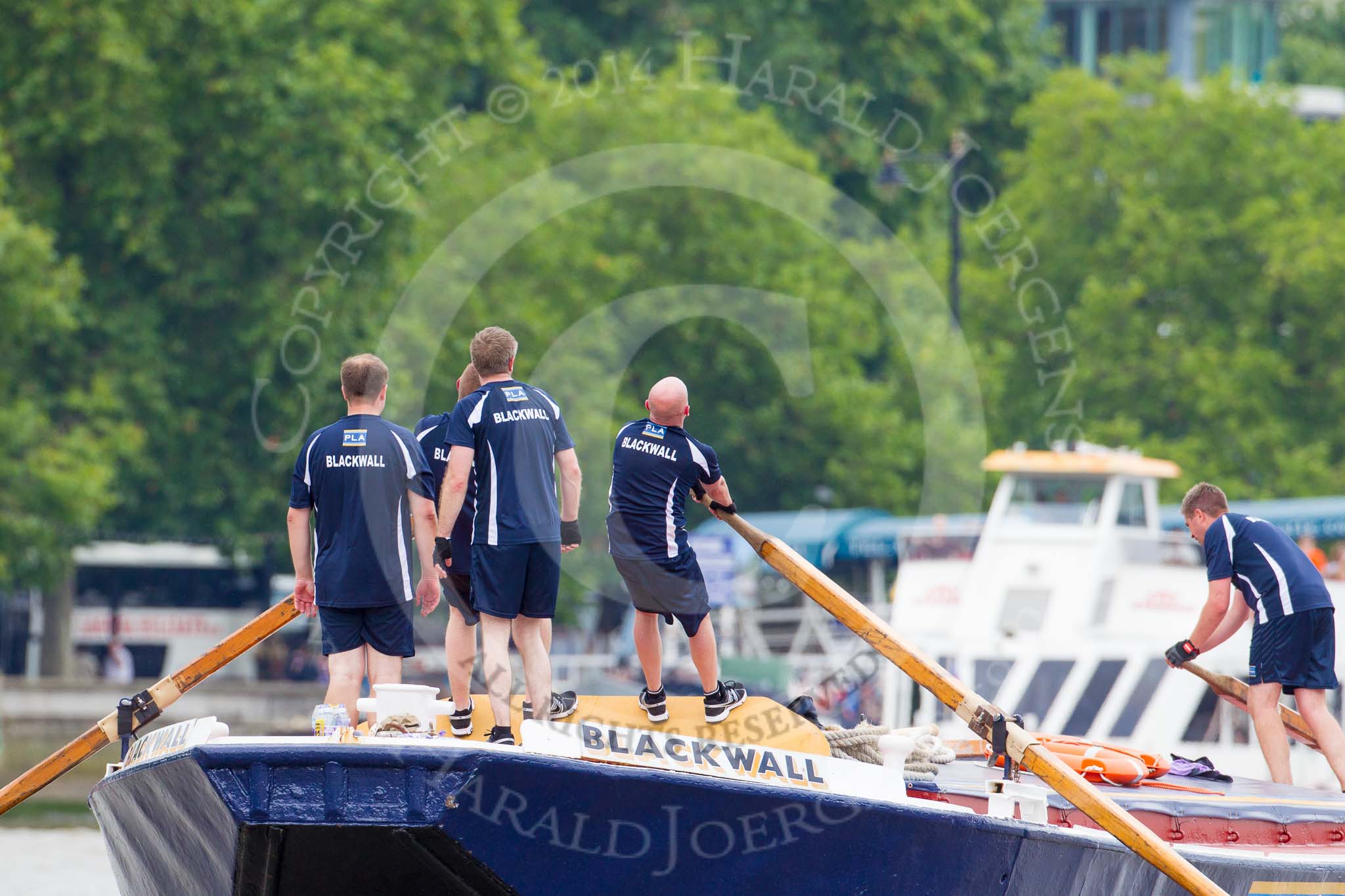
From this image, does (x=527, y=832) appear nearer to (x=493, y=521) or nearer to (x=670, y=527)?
(x=493, y=521)

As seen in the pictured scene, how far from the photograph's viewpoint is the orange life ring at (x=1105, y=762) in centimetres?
1099

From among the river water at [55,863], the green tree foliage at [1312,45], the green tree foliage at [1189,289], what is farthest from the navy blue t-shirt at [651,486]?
the green tree foliage at [1312,45]

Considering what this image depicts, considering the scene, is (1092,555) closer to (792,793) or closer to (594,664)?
(594,664)

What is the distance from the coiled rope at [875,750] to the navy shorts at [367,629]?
7.30ft

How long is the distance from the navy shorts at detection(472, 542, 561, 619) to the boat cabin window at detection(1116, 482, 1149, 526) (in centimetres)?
1633

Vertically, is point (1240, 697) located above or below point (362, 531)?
below

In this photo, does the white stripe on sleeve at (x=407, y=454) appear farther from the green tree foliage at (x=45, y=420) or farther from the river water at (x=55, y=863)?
the green tree foliage at (x=45, y=420)

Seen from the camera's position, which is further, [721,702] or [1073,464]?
[1073,464]

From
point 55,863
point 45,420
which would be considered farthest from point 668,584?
point 45,420

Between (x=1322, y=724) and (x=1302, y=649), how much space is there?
0.49m

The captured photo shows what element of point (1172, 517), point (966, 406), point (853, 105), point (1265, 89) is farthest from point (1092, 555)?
point (853, 105)

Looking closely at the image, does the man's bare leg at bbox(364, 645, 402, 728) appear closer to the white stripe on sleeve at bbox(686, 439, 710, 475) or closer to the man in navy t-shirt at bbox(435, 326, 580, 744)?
the man in navy t-shirt at bbox(435, 326, 580, 744)

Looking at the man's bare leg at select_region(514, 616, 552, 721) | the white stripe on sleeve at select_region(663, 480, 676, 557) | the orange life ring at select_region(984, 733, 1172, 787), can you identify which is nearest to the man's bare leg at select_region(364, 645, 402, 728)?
the man's bare leg at select_region(514, 616, 552, 721)

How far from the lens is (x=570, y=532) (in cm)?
999
